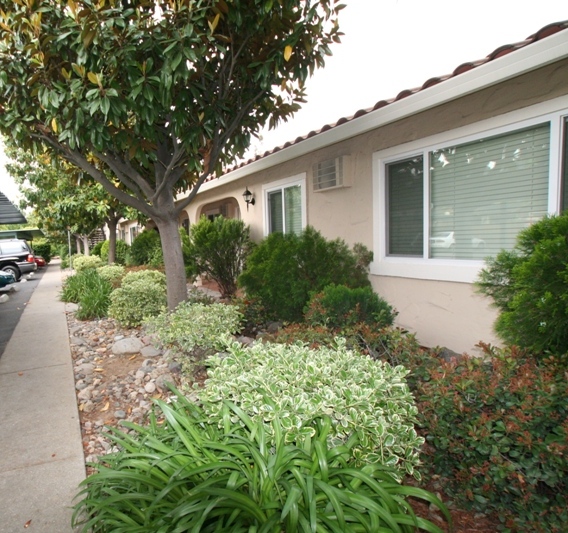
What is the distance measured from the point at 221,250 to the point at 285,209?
1645 millimetres

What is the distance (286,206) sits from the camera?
771 cm

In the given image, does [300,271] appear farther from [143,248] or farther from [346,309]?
[143,248]

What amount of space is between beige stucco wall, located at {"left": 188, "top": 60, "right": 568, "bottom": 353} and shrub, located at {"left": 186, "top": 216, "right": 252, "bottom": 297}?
1.95 metres

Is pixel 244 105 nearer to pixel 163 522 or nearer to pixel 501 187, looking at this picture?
pixel 501 187

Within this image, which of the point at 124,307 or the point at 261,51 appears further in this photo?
the point at 124,307

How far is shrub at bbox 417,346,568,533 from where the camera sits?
6.84ft

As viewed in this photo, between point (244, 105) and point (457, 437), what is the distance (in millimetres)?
4684

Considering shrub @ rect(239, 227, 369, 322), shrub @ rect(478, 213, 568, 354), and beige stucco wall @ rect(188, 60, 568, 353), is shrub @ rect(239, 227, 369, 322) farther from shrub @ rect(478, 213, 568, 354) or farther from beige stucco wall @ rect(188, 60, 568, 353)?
shrub @ rect(478, 213, 568, 354)

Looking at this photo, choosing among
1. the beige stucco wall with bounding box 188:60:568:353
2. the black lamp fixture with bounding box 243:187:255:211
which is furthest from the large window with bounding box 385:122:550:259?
the black lamp fixture with bounding box 243:187:255:211

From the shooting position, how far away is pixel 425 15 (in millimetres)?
8297

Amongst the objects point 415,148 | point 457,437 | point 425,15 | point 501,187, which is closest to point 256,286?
point 415,148

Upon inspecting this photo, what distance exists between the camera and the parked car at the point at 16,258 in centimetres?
1764

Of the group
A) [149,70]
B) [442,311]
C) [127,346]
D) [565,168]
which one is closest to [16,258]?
[127,346]

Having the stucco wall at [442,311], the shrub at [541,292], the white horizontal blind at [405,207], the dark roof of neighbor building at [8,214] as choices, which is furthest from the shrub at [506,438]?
the dark roof of neighbor building at [8,214]
